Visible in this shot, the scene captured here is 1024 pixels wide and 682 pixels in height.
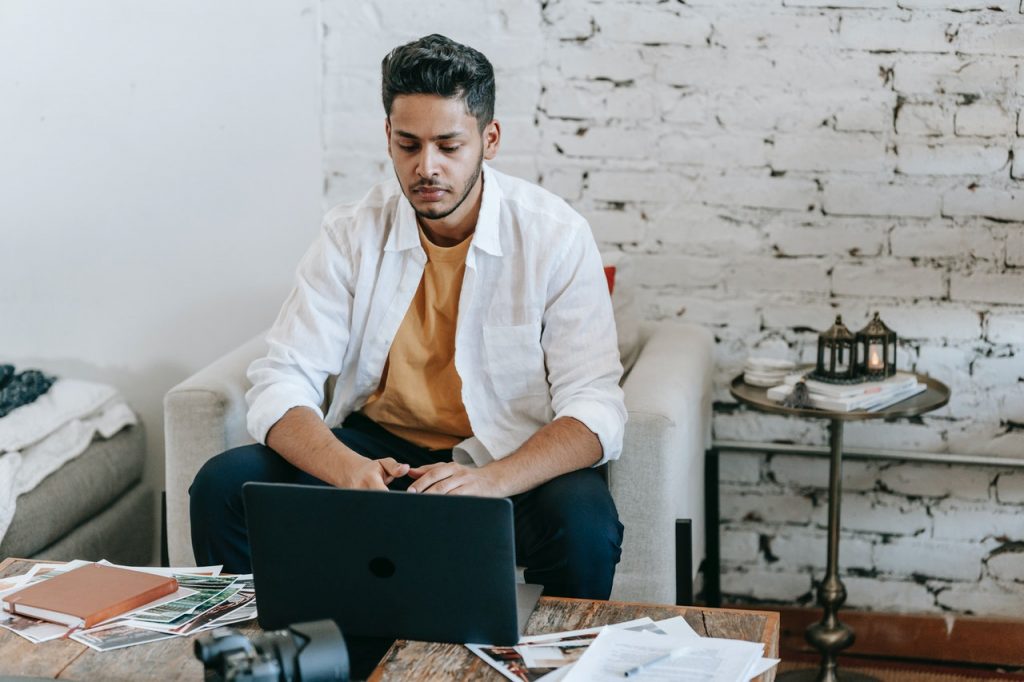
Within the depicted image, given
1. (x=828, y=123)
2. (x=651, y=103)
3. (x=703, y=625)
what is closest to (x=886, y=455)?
(x=828, y=123)

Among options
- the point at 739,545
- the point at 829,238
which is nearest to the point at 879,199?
the point at 829,238

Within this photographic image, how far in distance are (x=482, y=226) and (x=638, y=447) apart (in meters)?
0.45

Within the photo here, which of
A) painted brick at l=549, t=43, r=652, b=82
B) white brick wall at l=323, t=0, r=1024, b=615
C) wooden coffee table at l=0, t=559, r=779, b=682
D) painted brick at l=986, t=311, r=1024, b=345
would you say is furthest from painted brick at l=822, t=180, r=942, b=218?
wooden coffee table at l=0, t=559, r=779, b=682

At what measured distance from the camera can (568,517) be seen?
1.90 metres

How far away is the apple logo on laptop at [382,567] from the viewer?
142 cm

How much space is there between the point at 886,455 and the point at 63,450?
1.70 m

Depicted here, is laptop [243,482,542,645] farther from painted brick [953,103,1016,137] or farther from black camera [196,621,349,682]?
painted brick [953,103,1016,137]

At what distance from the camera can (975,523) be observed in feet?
8.70

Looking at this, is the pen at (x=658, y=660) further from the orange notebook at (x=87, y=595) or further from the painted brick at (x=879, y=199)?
the painted brick at (x=879, y=199)

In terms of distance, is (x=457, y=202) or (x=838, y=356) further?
(x=838, y=356)

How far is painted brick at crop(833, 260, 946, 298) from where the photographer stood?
2594mm

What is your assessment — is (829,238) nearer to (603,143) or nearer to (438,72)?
(603,143)

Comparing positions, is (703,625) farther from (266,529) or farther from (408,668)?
(266,529)

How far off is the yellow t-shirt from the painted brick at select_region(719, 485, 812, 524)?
32.9 inches
